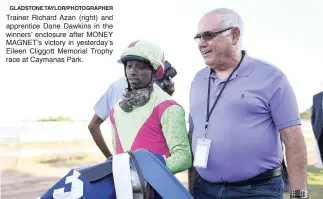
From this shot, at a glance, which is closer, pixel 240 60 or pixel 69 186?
pixel 69 186

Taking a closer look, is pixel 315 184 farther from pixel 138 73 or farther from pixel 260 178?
pixel 138 73

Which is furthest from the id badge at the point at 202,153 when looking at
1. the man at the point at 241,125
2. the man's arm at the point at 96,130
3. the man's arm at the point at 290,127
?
the man's arm at the point at 96,130

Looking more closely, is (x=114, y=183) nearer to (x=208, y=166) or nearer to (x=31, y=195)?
(x=208, y=166)

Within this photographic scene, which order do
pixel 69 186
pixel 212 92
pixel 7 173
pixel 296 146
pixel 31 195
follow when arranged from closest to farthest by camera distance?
1. pixel 69 186
2. pixel 296 146
3. pixel 212 92
4. pixel 31 195
5. pixel 7 173

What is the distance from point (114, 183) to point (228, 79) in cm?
86

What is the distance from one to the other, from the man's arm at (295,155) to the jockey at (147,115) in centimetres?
43

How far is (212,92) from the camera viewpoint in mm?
2193

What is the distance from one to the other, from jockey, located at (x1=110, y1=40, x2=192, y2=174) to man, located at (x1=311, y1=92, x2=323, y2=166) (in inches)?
99.6

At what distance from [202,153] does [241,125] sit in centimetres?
20

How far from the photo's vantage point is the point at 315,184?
8.59m

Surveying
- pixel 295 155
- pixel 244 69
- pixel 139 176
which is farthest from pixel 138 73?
pixel 295 155

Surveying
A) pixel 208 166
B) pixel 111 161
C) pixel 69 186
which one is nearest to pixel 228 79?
pixel 208 166

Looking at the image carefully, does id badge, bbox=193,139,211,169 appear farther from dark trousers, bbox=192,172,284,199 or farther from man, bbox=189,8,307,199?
dark trousers, bbox=192,172,284,199

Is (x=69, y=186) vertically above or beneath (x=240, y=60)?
beneath
